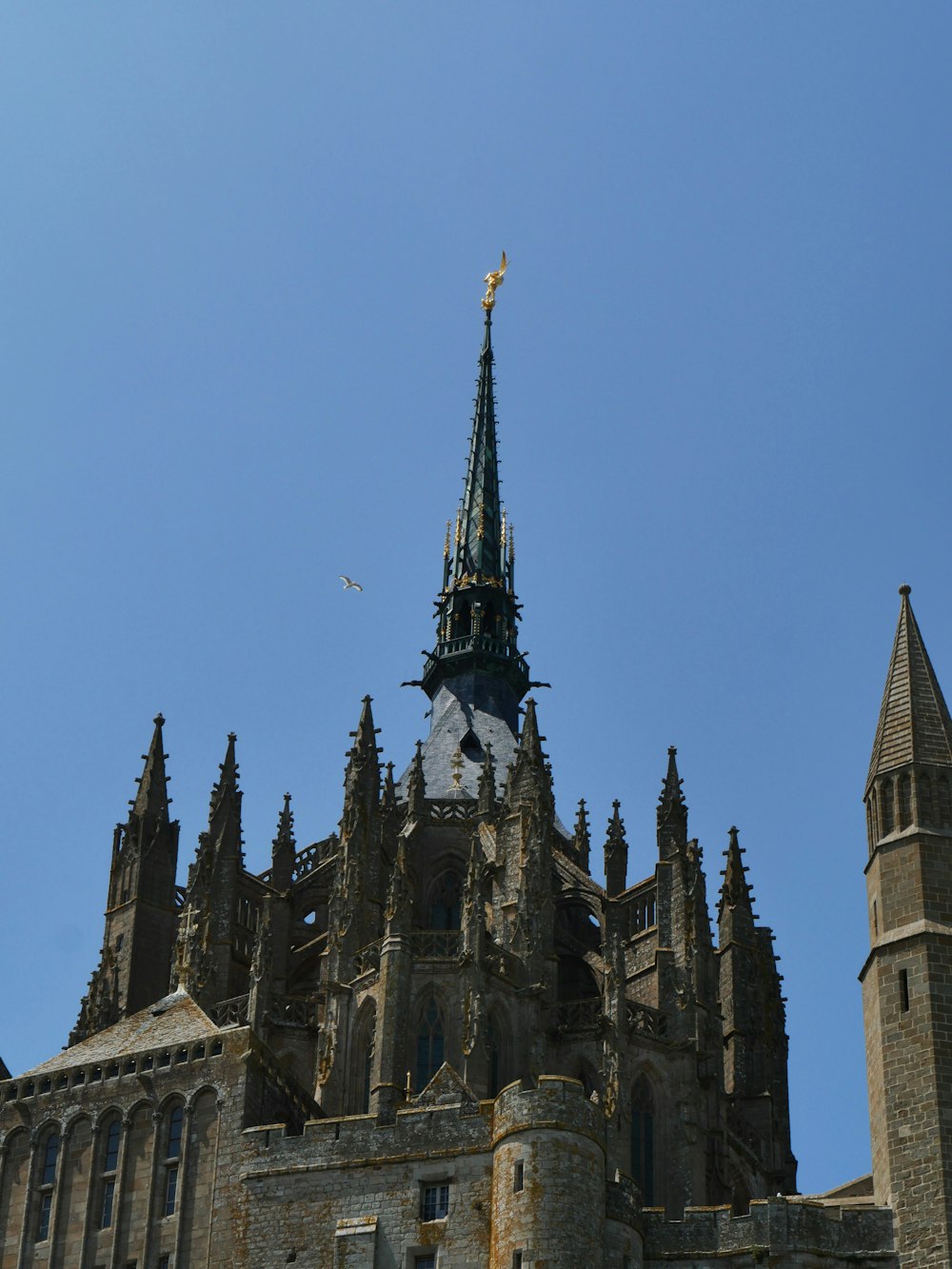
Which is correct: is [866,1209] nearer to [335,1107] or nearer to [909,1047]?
[909,1047]

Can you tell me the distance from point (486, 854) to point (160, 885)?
11.3 metres

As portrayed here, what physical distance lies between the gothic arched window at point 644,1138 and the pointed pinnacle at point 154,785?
70.7 ft

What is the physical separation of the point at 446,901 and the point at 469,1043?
54.0ft

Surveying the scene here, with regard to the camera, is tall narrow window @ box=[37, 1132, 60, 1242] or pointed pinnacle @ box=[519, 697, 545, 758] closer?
tall narrow window @ box=[37, 1132, 60, 1242]

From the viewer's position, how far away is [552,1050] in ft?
258

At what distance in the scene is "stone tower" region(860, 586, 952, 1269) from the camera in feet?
196

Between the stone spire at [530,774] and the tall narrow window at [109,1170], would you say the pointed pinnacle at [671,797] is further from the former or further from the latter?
the tall narrow window at [109,1170]

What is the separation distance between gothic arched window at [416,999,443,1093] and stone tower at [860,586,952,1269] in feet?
54.7

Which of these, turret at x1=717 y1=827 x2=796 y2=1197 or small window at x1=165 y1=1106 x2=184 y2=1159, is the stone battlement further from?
turret at x1=717 y1=827 x2=796 y2=1197

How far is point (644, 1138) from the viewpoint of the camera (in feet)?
254

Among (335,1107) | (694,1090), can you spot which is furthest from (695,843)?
(335,1107)

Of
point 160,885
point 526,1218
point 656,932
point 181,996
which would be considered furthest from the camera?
point 160,885

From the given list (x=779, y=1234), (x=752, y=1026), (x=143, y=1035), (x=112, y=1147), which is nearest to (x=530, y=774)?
(x=752, y=1026)

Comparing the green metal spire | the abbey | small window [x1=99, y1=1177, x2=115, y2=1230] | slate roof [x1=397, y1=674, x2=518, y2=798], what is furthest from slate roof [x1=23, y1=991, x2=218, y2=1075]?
the green metal spire
